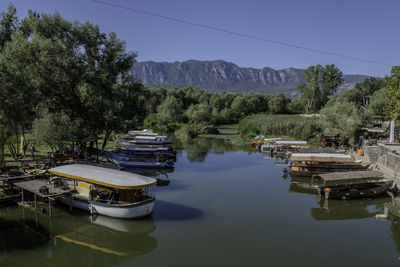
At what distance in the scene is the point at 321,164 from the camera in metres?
30.2

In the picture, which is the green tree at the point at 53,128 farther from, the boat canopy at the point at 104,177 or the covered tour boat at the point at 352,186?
the covered tour boat at the point at 352,186

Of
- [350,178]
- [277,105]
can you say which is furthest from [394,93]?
[277,105]

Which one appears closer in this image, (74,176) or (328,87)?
(74,176)

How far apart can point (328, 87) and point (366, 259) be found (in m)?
89.7

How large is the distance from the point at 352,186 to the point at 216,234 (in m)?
13.2

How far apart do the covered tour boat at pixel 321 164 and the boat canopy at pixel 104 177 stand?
17544mm

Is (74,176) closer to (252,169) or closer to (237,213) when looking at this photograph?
(237,213)

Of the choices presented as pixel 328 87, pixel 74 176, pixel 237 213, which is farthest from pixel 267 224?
pixel 328 87

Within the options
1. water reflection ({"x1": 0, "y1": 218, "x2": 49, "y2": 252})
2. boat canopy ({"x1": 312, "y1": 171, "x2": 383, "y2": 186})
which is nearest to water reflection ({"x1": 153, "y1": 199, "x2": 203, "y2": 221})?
water reflection ({"x1": 0, "y1": 218, "x2": 49, "y2": 252})

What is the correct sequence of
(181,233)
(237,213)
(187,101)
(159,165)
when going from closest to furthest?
(181,233) → (237,213) → (159,165) → (187,101)

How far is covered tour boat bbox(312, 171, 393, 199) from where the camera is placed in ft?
74.8

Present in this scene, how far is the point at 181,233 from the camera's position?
54.0ft

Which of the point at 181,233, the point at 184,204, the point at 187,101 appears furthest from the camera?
the point at 187,101

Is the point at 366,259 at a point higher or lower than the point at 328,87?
lower
